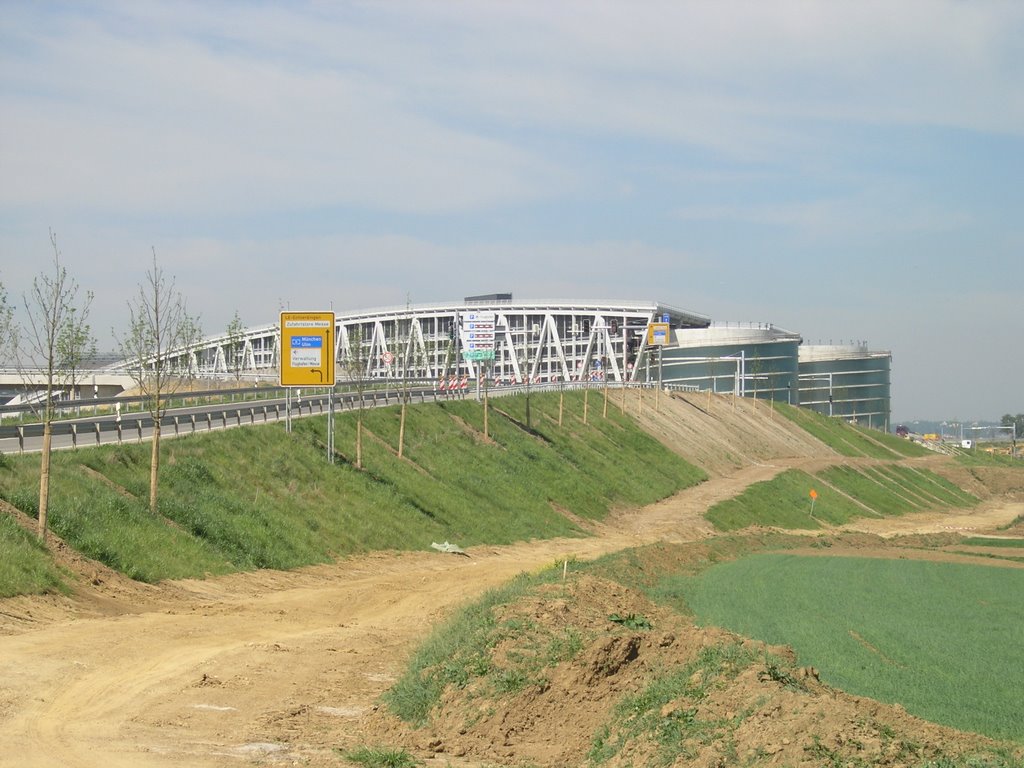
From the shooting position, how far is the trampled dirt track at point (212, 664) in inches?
551

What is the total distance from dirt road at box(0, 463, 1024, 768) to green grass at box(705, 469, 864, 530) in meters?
36.7

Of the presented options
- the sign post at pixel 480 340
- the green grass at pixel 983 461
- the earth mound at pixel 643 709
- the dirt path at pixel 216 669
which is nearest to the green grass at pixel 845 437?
the green grass at pixel 983 461

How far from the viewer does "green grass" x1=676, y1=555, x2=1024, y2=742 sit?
1537cm

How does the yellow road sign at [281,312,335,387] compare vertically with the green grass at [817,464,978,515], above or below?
above

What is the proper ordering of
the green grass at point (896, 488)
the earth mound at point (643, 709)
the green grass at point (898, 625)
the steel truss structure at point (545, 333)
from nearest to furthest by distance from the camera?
the earth mound at point (643, 709) → the green grass at point (898, 625) → the green grass at point (896, 488) → the steel truss structure at point (545, 333)

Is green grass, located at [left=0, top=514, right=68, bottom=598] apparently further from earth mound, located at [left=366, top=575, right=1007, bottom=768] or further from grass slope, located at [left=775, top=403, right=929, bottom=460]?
grass slope, located at [left=775, top=403, right=929, bottom=460]

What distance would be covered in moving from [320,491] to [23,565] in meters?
18.6

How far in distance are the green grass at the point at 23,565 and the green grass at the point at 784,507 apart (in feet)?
145

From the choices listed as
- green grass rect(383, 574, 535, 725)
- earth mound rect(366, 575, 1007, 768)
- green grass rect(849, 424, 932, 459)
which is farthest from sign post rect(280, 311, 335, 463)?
green grass rect(849, 424, 932, 459)

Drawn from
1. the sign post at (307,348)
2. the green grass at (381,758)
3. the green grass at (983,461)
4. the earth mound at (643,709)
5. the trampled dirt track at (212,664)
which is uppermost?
the sign post at (307,348)

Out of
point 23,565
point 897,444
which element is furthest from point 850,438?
point 23,565

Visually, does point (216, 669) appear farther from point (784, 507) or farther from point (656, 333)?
point (656, 333)

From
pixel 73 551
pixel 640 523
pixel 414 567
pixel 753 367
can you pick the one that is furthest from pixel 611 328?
pixel 73 551

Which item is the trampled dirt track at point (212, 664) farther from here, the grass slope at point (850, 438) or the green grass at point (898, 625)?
the grass slope at point (850, 438)
